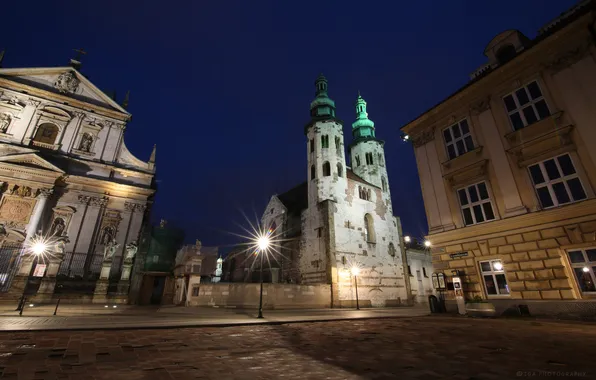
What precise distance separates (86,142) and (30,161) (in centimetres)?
563

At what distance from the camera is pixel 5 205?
21312 millimetres

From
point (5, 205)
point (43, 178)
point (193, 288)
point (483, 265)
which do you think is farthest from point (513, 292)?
point (5, 205)

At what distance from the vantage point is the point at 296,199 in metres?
36.1

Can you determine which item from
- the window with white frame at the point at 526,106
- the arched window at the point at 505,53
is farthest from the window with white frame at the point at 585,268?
the arched window at the point at 505,53

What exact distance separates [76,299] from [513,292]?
24353mm

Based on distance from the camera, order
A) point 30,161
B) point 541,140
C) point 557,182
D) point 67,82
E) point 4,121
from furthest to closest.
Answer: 1. point 67,82
2. point 4,121
3. point 30,161
4. point 541,140
5. point 557,182

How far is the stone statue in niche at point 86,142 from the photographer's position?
26681 millimetres

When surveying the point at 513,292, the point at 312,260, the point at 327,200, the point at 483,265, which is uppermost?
the point at 327,200

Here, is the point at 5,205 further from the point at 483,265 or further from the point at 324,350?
the point at 483,265

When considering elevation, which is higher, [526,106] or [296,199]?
[296,199]

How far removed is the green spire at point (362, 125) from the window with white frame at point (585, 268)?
101 feet

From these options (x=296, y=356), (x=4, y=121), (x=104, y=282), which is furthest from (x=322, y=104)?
(x=296, y=356)

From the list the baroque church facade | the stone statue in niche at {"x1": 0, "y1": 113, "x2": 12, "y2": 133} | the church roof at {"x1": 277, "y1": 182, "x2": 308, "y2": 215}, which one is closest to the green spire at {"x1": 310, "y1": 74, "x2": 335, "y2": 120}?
the church roof at {"x1": 277, "y1": 182, "x2": 308, "y2": 215}

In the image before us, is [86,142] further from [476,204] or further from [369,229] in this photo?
[476,204]
